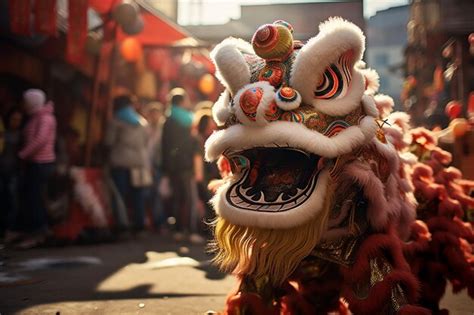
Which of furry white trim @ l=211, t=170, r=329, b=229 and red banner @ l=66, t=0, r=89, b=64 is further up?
red banner @ l=66, t=0, r=89, b=64

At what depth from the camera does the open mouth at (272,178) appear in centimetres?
199

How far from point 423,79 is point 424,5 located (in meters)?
2.54

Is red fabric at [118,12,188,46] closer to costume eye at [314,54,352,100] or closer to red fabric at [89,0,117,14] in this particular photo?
red fabric at [89,0,117,14]

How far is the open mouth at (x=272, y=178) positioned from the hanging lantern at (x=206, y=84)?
8.24 meters

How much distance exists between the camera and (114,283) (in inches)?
143

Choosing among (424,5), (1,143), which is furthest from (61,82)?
(424,5)

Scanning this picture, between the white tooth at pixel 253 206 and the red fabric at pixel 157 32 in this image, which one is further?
the red fabric at pixel 157 32

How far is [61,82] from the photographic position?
28.6 feet

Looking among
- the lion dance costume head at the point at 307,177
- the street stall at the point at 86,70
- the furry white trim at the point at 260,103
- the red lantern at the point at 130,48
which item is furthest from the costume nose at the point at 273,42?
the red lantern at the point at 130,48

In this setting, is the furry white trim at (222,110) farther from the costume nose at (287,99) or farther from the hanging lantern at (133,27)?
the hanging lantern at (133,27)

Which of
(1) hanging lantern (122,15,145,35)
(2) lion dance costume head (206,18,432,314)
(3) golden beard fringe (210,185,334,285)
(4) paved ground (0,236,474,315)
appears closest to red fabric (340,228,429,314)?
(2) lion dance costume head (206,18,432,314)

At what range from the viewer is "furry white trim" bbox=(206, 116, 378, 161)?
1.94 metres

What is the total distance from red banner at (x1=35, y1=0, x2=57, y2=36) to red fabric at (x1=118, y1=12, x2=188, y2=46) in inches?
116

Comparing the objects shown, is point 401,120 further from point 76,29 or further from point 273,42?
point 76,29
